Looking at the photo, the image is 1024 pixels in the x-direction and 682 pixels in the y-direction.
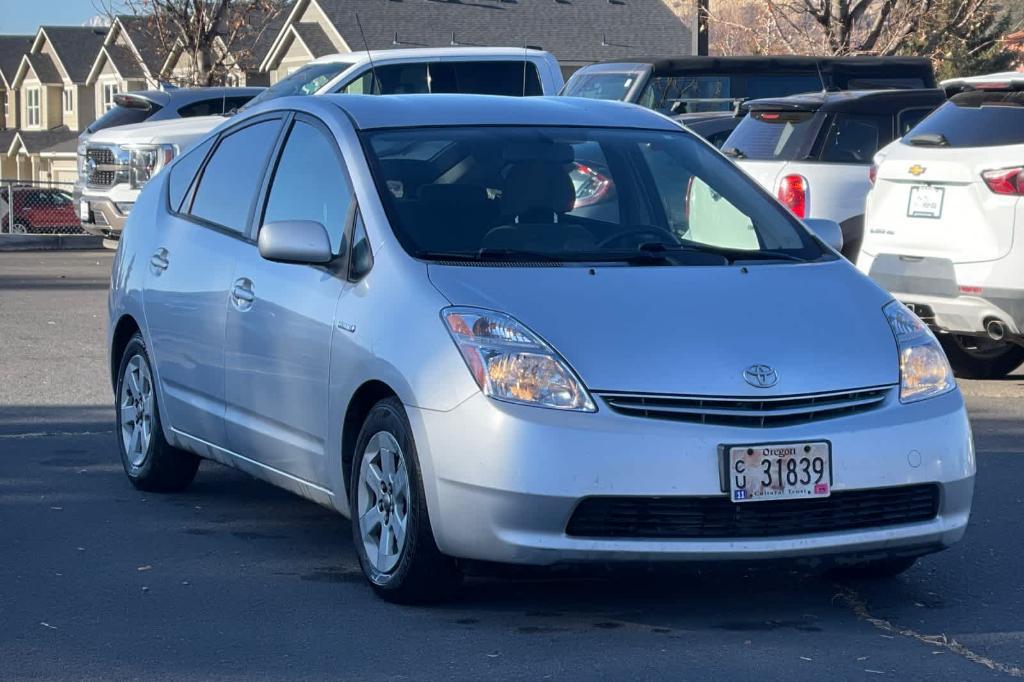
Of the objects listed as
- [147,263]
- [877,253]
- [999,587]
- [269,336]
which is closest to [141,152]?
[877,253]

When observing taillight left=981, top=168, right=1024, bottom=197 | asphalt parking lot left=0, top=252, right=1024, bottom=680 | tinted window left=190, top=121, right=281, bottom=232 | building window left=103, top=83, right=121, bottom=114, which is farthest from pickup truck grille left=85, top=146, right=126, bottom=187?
building window left=103, top=83, right=121, bottom=114

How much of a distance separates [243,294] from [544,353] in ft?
5.71

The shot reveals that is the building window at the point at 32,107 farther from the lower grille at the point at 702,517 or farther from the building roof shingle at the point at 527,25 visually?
the lower grille at the point at 702,517

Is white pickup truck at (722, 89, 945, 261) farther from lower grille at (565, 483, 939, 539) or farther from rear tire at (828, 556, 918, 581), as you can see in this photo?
lower grille at (565, 483, 939, 539)

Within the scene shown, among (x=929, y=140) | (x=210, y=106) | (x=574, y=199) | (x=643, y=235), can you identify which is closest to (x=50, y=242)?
(x=210, y=106)

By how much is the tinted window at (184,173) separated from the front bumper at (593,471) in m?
2.64

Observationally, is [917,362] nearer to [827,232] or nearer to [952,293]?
[827,232]

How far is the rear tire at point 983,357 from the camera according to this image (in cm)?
1109

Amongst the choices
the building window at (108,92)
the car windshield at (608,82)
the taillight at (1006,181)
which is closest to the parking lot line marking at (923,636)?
the taillight at (1006,181)

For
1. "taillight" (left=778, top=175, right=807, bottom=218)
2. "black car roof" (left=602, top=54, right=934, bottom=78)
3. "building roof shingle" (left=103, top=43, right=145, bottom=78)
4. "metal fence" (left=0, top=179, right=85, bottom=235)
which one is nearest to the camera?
"taillight" (left=778, top=175, right=807, bottom=218)

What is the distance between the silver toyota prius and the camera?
5.18m

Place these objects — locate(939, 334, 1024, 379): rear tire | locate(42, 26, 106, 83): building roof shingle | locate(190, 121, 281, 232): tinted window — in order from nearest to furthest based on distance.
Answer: locate(190, 121, 281, 232): tinted window, locate(939, 334, 1024, 379): rear tire, locate(42, 26, 106, 83): building roof shingle

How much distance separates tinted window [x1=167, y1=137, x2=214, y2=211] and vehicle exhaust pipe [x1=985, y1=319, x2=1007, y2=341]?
4.50m

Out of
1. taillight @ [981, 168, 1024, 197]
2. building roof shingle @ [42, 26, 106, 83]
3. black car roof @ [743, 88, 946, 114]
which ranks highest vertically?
black car roof @ [743, 88, 946, 114]
